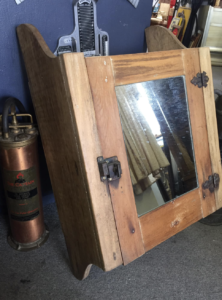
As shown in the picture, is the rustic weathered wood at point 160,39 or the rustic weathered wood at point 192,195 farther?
the rustic weathered wood at point 160,39

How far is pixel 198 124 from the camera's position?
1.14 meters

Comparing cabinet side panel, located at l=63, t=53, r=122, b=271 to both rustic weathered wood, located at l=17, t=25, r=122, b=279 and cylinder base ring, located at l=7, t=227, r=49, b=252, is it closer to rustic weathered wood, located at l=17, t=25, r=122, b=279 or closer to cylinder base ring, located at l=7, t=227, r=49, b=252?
rustic weathered wood, located at l=17, t=25, r=122, b=279

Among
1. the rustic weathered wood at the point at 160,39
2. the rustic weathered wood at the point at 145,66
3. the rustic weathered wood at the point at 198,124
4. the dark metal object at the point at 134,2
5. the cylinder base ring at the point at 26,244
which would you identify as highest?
the dark metal object at the point at 134,2

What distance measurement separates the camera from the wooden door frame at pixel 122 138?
86 cm

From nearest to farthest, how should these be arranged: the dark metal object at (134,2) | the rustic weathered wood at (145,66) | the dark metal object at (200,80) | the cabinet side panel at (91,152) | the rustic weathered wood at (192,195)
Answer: the cabinet side panel at (91,152)
the rustic weathered wood at (145,66)
the rustic weathered wood at (192,195)
the dark metal object at (200,80)
the dark metal object at (134,2)

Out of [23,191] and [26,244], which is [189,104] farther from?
[26,244]

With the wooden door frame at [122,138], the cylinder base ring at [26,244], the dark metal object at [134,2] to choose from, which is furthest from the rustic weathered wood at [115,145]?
the dark metal object at [134,2]

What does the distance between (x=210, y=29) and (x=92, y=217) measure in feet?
12.7

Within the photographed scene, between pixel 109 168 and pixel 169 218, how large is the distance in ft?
1.32

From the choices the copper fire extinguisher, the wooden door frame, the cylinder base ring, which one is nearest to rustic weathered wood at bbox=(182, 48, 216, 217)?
the wooden door frame

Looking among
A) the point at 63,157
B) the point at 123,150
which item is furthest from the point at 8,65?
the point at 123,150

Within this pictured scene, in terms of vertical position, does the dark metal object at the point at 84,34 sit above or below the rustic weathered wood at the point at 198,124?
above

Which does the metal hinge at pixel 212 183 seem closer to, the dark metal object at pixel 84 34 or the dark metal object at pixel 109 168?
the dark metal object at pixel 109 168

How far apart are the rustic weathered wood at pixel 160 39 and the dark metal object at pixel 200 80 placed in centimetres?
20
